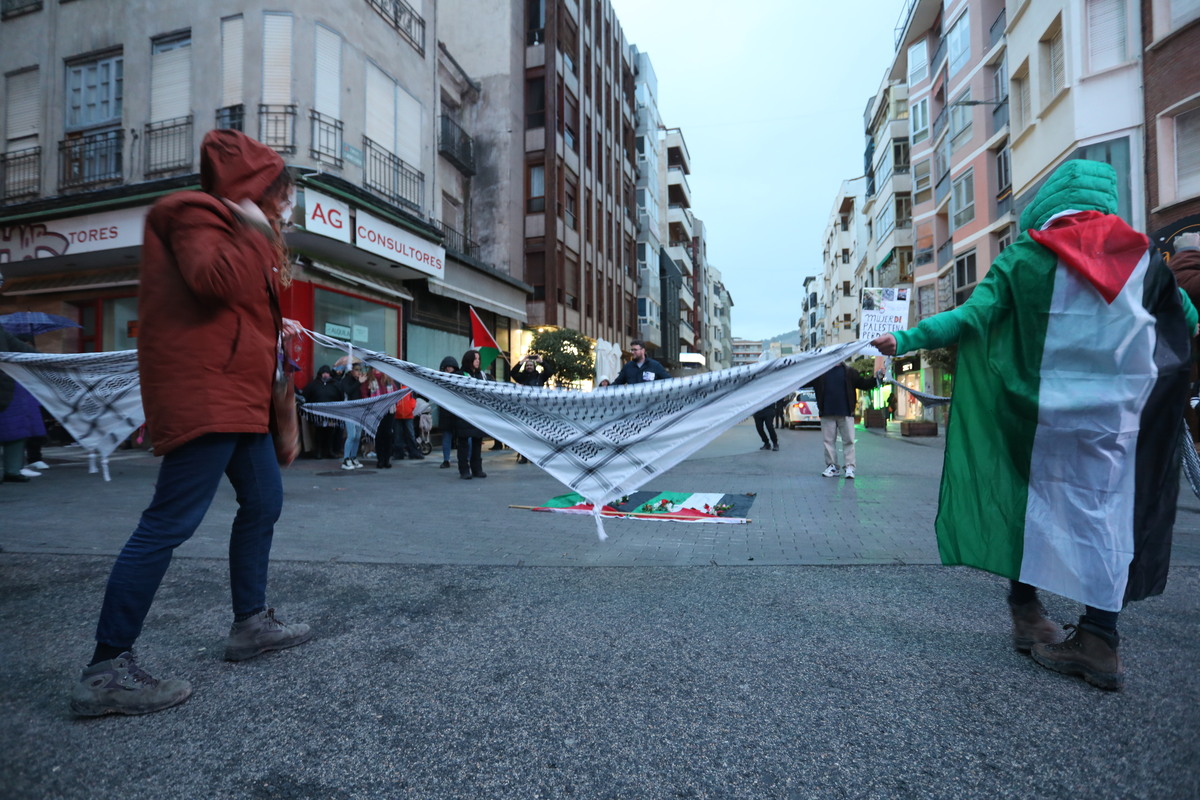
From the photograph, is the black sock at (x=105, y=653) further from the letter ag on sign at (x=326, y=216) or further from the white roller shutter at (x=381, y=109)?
the white roller shutter at (x=381, y=109)

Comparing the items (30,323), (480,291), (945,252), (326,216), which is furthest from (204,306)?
(945,252)

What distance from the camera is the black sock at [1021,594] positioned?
2865mm

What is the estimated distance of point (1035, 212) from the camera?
2.94 metres

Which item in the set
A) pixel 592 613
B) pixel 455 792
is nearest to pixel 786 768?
pixel 455 792

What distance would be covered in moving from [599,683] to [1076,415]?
2045 mm

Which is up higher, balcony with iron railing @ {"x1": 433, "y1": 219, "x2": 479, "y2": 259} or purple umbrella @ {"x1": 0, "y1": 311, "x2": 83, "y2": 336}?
balcony with iron railing @ {"x1": 433, "y1": 219, "x2": 479, "y2": 259}

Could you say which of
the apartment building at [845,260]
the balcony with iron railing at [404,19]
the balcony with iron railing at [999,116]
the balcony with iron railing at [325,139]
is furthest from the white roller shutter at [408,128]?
the apartment building at [845,260]

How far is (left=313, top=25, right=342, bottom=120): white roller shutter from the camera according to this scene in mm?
13648

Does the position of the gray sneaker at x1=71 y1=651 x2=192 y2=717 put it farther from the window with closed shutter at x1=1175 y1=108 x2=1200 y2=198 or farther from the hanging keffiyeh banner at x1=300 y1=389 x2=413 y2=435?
the window with closed shutter at x1=1175 y1=108 x2=1200 y2=198

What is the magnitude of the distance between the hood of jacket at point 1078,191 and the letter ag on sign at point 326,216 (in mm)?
11972

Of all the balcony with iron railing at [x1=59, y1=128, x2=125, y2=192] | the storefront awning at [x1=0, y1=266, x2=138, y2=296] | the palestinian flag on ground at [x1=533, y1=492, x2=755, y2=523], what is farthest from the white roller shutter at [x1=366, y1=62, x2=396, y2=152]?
the palestinian flag on ground at [x1=533, y1=492, x2=755, y2=523]

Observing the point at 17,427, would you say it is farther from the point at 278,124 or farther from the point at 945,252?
the point at 945,252

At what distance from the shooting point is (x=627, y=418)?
3.72 metres

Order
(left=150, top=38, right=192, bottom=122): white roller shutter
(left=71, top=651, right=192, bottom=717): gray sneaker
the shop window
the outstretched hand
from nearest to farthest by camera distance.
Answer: (left=71, top=651, right=192, bottom=717): gray sneaker → the outstretched hand → (left=150, top=38, right=192, bottom=122): white roller shutter → the shop window
